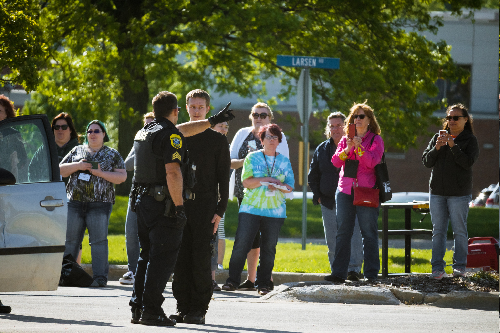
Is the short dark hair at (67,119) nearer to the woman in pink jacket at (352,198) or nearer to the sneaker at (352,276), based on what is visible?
the woman in pink jacket at (352,198)

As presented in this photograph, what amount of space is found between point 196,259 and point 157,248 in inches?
18.4

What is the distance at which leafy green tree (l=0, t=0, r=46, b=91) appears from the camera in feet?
28.6

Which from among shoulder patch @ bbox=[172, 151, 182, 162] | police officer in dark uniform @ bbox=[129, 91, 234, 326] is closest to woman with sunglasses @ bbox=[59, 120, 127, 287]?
police officer in dark uniform @ bbox=[129, 91, 234, 326]

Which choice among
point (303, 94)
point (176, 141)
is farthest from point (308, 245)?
point (176, 141)

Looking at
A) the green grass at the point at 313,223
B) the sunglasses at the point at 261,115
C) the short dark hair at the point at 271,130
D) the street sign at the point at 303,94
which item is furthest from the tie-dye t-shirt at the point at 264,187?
the green grass at the point at 313,223

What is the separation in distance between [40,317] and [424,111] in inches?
534

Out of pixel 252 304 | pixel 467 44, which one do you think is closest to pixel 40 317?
pixel 252 304

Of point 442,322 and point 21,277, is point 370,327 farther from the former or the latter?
point 21,277

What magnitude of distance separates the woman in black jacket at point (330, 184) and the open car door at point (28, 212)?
153 inches

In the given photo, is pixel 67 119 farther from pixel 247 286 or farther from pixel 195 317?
pixel 195 317

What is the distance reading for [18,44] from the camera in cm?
878

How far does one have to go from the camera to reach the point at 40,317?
21.4ft

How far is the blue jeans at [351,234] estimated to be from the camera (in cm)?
859

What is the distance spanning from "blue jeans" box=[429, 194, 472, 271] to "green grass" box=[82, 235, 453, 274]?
180cm
